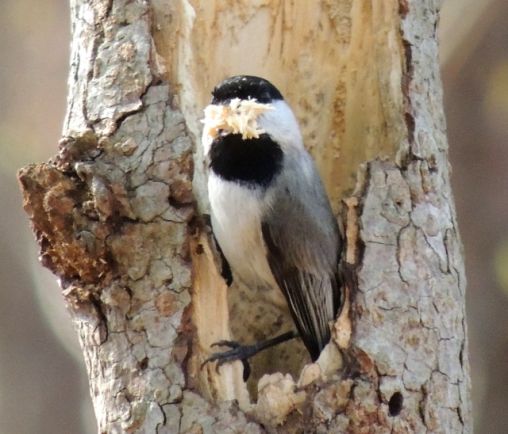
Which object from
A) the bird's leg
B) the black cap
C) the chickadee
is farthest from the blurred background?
the black cap

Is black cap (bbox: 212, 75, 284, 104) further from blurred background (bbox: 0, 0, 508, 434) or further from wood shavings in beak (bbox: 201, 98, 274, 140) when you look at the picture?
blurred background (bbox: 0, 0, 508, 434)

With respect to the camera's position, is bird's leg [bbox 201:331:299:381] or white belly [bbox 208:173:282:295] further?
white belly [bbox 208:173:282:295]

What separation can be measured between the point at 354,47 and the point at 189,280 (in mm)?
926

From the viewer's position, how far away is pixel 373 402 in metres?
2.40

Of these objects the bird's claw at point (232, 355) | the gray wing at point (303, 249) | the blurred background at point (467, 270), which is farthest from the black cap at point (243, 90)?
the blurred background at point (467, 270)

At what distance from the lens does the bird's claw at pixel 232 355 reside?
2.52 metres

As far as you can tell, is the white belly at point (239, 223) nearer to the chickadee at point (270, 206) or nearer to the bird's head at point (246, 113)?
the chickadee at point (270, 206)

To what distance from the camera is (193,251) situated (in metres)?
2.58

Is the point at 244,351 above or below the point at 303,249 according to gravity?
below

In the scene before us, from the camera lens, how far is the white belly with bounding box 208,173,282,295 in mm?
2691

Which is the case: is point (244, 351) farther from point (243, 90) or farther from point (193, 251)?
point (243, 90)

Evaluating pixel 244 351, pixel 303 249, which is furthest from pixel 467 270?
pixel 244 351

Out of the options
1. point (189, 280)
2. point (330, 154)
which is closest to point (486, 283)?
point (330, 154)

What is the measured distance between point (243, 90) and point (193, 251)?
0.46m
